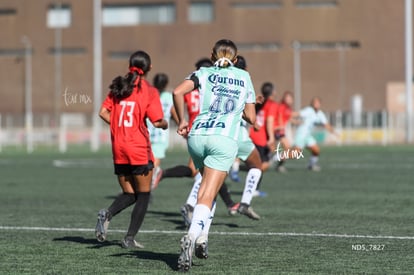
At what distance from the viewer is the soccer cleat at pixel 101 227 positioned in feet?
34.3

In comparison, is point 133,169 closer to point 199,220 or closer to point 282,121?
point 199,220

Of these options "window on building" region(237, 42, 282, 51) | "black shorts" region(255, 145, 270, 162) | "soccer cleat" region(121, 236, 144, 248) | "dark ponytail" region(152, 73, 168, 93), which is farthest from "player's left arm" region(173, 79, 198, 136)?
"window on building" region(237, 42, 282, 51)

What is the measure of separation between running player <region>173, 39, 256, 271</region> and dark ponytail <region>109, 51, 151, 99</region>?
128 centimetres

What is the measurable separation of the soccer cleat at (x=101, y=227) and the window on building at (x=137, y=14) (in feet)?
231

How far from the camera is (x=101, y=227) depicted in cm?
1052

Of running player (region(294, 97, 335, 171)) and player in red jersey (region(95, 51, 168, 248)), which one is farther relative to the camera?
running player (region(294, 97, 335, 171))

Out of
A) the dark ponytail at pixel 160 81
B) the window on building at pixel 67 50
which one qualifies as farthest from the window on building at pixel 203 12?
the dark ponytail at pixel 160 81

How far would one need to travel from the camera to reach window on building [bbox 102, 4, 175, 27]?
8025 centimetres

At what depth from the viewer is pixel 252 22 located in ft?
256

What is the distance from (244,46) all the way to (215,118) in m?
69.8

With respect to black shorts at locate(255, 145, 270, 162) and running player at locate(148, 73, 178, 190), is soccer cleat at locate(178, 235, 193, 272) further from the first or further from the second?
black shorts at locate(255, 145, 270, 162)

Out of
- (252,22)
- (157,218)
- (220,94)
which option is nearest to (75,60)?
(252,22)

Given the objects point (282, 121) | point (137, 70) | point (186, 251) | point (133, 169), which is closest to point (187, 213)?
point (133, 169)

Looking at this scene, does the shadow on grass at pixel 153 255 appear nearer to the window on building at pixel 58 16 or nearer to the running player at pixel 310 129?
the running player at pixel 310 129
